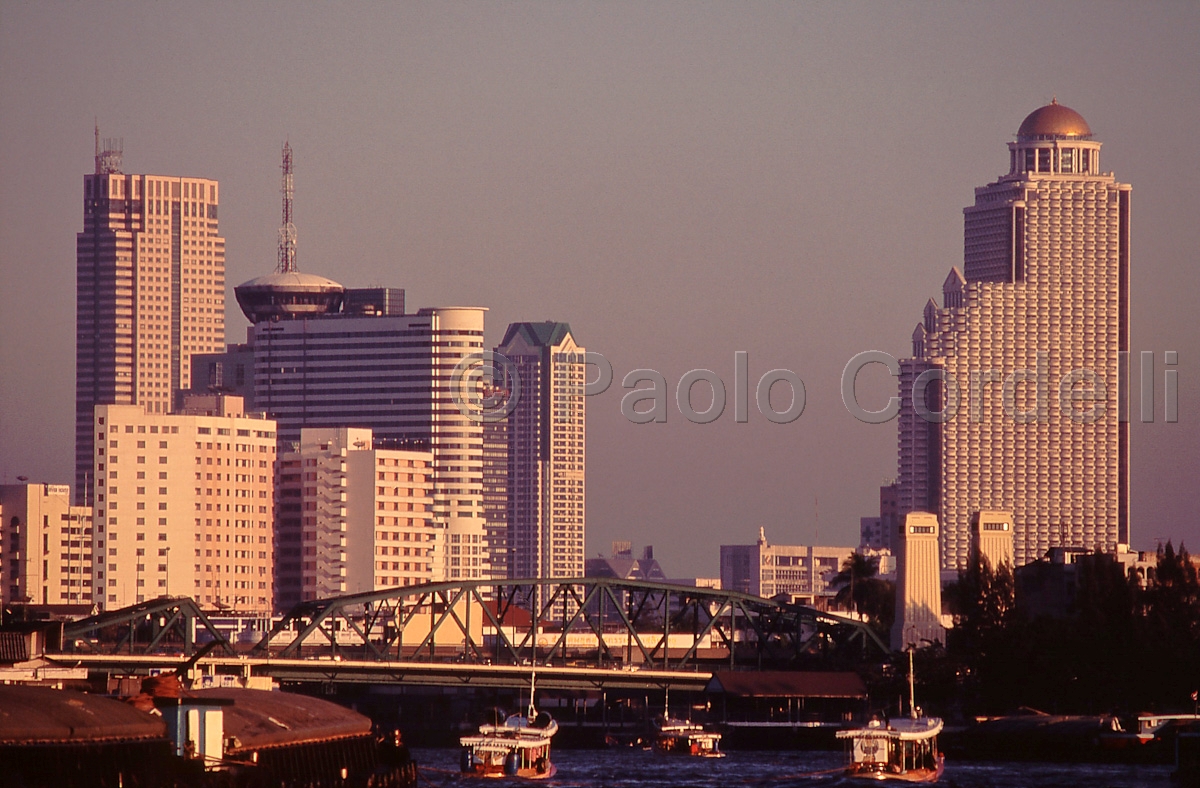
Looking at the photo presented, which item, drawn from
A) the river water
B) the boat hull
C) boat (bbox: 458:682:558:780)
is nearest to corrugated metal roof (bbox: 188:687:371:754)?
the river water

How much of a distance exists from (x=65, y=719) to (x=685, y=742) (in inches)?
4542

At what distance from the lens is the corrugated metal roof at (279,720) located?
10412cm

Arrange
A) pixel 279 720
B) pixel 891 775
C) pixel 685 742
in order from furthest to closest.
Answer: pixel 685 742 → pixel 891 775 → pixel 279 720

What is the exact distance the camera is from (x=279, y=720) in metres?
111

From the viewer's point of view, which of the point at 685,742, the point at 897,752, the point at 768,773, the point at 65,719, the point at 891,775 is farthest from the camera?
the point at 685,742

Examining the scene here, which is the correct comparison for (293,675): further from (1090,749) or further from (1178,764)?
(1178,764)

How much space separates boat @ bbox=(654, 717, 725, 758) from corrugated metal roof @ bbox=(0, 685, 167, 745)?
105 meters

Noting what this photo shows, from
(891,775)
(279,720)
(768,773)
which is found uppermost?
(279,720)

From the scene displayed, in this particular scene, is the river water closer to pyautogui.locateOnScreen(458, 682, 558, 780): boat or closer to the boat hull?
the boat hull

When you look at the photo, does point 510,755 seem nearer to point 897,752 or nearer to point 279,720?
point 897,752

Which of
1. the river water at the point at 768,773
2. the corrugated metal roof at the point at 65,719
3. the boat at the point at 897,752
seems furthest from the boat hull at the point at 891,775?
the corrugated metal roof at the point at 65,719

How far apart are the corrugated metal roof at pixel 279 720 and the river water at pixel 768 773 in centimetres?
1968

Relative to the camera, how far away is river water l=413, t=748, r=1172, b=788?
145125mm

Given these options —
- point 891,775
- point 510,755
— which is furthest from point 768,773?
point 510,755
